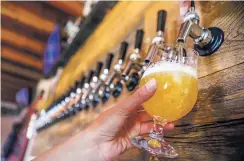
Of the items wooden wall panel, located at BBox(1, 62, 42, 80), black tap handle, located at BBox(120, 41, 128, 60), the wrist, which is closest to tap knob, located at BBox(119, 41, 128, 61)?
black tap handle, located at BBox(120, 41, 128, 60)

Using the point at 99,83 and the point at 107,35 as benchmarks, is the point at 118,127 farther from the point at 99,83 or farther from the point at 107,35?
the point at 107,35

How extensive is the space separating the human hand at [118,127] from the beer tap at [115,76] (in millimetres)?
482

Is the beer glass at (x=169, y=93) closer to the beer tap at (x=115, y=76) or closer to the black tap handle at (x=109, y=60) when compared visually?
the beer tap at (x=115, y=76)

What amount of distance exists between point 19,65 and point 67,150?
4.06 meters

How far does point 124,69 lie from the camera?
1.37 metres

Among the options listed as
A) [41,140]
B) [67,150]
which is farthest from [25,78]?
[67,150]

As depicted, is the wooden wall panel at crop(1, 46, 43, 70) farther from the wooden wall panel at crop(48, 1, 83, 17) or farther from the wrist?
the wrist

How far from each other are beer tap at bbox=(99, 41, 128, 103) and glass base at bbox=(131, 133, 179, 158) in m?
0.70

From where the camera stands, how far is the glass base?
0.70 meters

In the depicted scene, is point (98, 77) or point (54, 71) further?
point (54, 71)

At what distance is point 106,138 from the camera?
899 millimetres

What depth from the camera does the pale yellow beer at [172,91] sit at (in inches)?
27.4

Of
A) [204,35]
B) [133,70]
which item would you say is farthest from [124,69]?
[204,35]

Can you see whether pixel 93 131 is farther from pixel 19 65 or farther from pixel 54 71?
pixel 19 65
